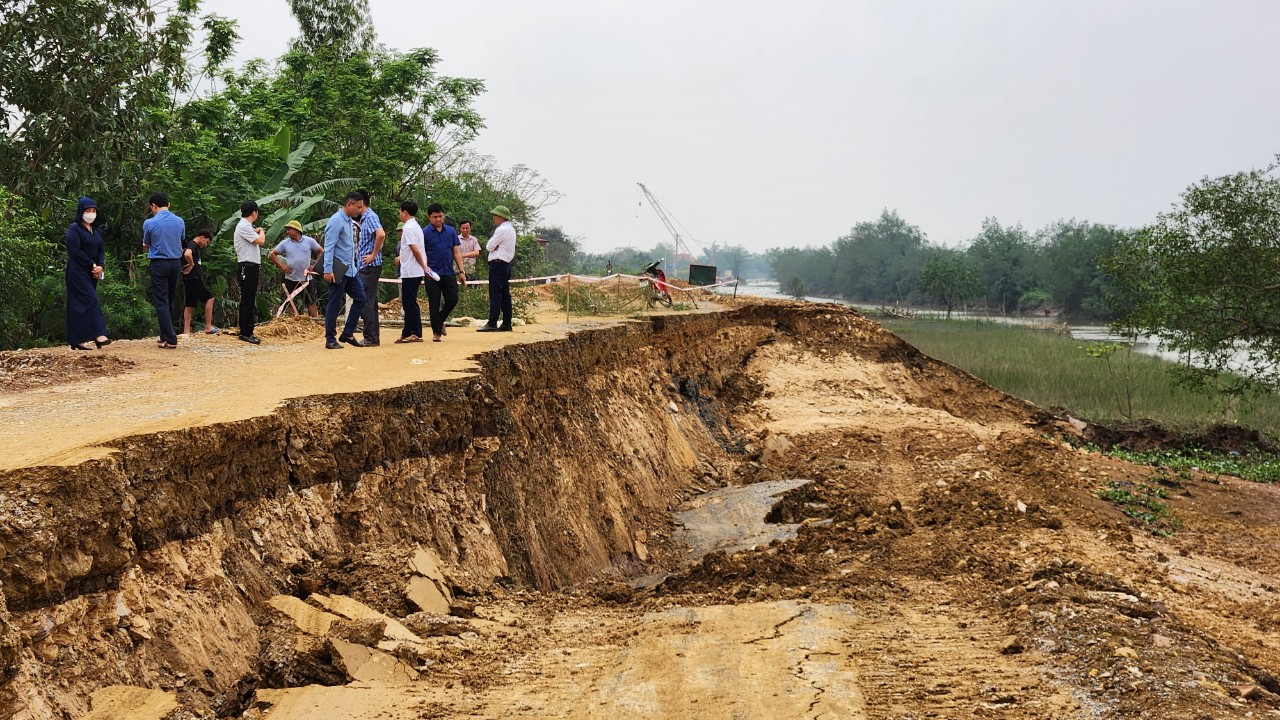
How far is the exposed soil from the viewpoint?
13.4 ft

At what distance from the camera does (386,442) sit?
6.42 metres

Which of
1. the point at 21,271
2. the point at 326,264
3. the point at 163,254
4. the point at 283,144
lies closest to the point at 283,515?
the point at 326,264

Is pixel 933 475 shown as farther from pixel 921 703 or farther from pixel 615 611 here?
pixel 921 703

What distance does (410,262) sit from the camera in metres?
9.66

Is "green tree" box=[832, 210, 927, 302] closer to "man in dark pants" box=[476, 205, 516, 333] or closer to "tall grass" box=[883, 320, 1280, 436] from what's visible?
"tall grass" box=[883, 320, 1280, 436]

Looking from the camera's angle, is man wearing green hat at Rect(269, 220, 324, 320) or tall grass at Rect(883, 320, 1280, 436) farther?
tall grass at Rect(883, 320, 1280, 436)

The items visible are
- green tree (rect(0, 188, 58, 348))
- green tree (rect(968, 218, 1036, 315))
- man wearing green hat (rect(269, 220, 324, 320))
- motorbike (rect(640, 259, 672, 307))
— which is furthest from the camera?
green tree (rect(968, 218, 1036, 315))

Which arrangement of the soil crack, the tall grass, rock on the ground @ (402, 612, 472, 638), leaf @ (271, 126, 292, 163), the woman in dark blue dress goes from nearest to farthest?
rock on the ground @ (402, 612, 472, 638), the soil crack, the woman in dark blue dress, leaf @ (271, 126, 292, 163), the tall grass

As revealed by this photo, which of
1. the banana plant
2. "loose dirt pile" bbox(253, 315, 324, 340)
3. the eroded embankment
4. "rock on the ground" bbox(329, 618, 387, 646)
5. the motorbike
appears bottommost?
"rock on the ground" bbox(329, 618, 387, 646)

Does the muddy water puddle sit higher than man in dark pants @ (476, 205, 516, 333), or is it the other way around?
man in dark pants @ (476, 205, 516, 333)

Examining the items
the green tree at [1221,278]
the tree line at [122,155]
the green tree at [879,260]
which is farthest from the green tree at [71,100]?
the green tree at [879,260]

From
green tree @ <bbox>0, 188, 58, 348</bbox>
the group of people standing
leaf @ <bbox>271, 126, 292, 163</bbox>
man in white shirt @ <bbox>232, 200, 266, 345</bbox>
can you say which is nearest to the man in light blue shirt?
the group of people standing

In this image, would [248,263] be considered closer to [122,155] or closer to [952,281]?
[122,155]

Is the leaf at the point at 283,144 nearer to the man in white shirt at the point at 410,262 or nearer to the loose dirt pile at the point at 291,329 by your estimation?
the loose dirt pile at the point at 291,329
